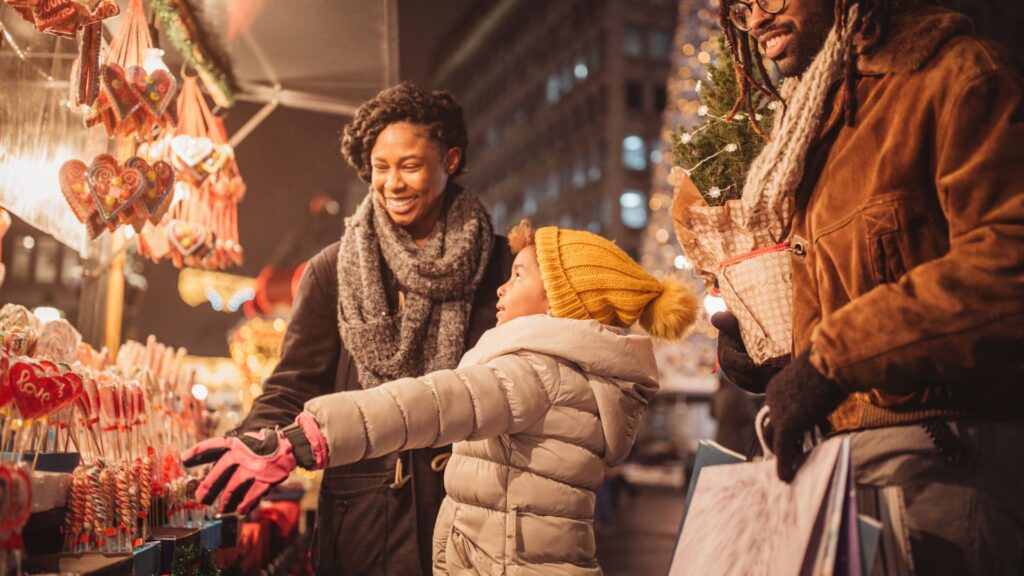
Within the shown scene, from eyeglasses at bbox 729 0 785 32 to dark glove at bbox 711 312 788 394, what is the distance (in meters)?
0.92

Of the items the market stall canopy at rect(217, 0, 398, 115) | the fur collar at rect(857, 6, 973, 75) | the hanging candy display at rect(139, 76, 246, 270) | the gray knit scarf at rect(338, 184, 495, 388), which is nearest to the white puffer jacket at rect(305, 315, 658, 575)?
the gray knit scarf at rect(338, 184, 495, 388)

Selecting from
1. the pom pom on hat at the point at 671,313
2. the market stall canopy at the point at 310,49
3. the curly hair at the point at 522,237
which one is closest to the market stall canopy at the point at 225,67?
the market stall canopy at the point at 310,49

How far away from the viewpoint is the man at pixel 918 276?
5.68 feet

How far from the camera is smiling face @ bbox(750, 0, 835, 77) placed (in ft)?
7.62

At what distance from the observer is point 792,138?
226 centimetres

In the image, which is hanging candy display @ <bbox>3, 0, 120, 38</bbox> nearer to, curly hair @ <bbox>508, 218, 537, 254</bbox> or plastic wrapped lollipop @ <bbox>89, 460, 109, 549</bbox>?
plastic wrapped lollipop @ <bbox>89, 460, 109, 549</bbox>

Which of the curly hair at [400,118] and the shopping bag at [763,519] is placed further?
the curly hair at [400,118]

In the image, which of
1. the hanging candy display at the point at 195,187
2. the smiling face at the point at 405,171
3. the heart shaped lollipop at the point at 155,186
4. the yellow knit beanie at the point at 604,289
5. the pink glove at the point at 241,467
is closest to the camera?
the pink glove at the point at 241,467

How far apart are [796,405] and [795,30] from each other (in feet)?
3.63

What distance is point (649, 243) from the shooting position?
859 inches

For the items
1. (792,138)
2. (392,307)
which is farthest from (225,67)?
(792,138)

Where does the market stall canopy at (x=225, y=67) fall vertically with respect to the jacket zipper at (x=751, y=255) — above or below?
above

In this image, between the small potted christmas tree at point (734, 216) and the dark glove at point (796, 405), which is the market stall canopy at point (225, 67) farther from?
the dark glove at point (796, 405)

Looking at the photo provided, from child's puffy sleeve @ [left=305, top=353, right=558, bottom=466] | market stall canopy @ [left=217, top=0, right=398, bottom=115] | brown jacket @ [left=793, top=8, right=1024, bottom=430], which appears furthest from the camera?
market stall canopy @ [left=217, top=0, right=398, bottom=115]
